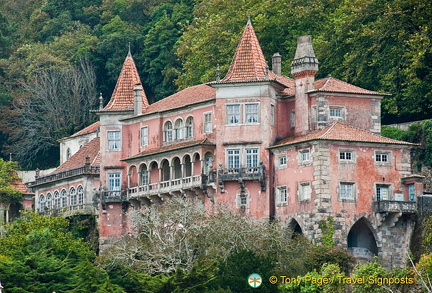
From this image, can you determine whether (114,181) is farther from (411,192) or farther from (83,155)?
(411,192)

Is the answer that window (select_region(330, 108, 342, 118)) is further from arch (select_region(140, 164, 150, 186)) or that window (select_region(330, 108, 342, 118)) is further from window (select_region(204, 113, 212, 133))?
arch (select_region(140, 164, 150, 186))

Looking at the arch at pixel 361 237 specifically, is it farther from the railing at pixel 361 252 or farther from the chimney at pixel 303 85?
the chimney at pixel 303 85

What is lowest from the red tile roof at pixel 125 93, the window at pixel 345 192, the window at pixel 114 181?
the window at pixel 345 192

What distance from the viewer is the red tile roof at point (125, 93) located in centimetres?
10262

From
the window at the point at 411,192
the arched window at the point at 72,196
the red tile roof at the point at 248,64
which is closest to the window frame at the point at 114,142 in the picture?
the arched window at the point at 72,196

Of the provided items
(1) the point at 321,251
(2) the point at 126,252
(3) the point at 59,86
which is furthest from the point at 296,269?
(3) the point at 59,86

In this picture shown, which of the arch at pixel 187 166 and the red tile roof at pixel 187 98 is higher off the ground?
the red tile roof at pixel 187 98

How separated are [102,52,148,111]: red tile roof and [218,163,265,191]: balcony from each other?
1161 centimetres

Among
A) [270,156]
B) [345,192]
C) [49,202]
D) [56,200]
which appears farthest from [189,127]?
[49,202]

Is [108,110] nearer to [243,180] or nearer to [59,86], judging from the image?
[243,180]

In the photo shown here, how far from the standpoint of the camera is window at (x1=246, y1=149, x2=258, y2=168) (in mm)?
92250

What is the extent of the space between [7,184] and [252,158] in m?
26.5

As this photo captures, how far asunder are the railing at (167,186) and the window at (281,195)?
4950mm

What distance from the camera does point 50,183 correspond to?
355ft
